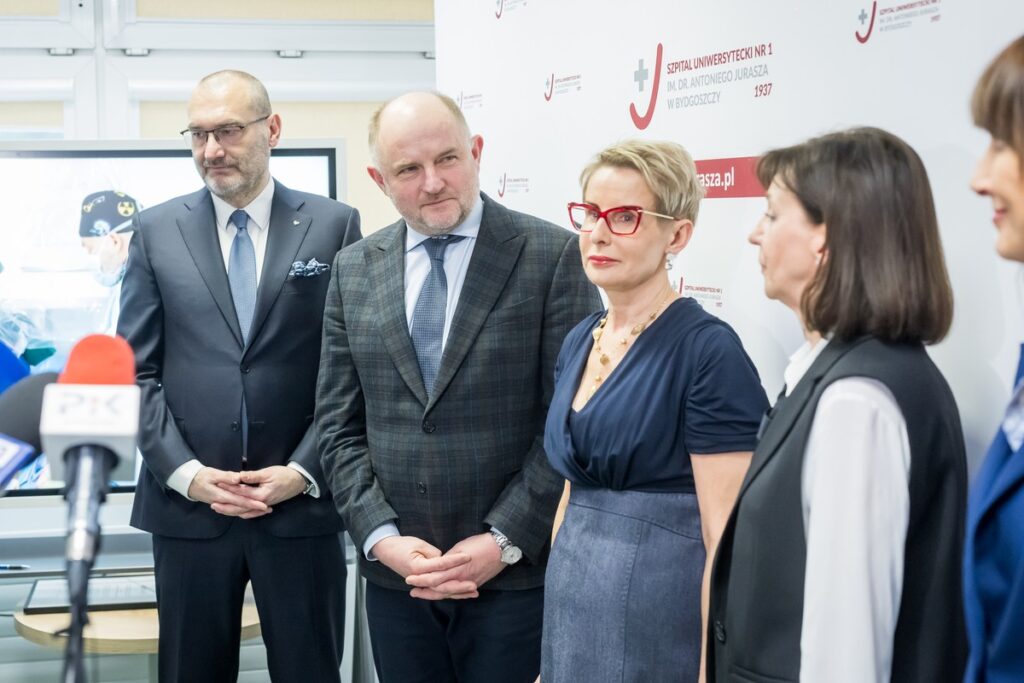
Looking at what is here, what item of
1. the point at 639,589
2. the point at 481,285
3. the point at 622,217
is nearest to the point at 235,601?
the point at 481,285

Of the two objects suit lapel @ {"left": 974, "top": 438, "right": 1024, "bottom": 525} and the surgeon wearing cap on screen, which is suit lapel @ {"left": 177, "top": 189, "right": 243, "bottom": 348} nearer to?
the surgeon wearing cap on screen

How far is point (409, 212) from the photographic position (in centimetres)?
232

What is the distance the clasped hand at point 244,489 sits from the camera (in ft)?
8.30

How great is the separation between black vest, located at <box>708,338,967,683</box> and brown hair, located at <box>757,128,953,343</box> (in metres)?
0.04

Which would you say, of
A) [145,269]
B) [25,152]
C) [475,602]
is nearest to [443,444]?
[475,602]

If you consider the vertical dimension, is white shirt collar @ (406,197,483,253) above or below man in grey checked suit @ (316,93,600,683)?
above

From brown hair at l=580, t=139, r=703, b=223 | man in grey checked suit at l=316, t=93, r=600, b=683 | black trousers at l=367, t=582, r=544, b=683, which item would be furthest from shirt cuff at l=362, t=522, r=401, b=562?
brown hair at l=580, t=139, r=703, b=223

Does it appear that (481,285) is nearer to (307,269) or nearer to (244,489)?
(307,269)

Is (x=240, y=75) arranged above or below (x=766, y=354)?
above

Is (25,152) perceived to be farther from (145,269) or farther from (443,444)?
(443,444)

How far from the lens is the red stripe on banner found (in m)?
2.17

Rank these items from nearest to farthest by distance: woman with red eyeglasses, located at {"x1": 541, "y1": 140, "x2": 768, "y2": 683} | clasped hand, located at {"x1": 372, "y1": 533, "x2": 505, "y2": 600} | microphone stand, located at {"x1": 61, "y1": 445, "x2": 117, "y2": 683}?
microphone stand, located at {"x1": 61, "y1": 445, "x2": 117, "y2": 683}
woman with red eyeglasses, located at {"x1": 541, "y1": 140, "x2": 768, "y2": 683}
clasped hand, located at {"x1": 372, "y1": 533, "x2": 505, "y2": 600}

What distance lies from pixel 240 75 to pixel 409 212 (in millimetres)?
758

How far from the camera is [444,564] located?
2154mm
